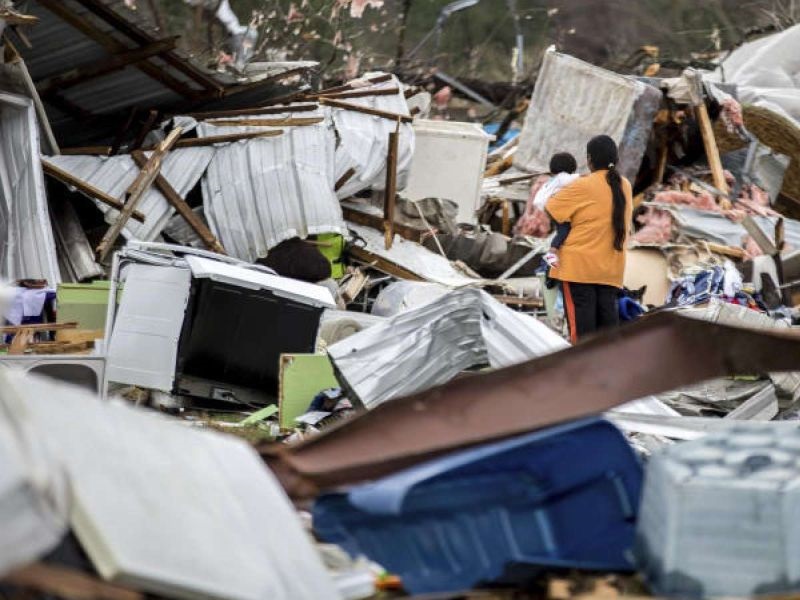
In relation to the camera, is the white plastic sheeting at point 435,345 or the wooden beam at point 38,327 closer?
the white plastic sheeting at point 435,345

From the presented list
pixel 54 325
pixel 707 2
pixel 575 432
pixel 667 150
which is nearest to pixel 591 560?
pixel 575 432

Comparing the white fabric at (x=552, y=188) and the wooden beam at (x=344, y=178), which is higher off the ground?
the white fabric at (x=552, y=188)

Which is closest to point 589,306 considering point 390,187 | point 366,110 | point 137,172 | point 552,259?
point 552,259

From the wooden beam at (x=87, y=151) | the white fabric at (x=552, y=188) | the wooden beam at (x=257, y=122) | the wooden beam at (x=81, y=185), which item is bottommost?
the wooden beam at (x=81, y=185)

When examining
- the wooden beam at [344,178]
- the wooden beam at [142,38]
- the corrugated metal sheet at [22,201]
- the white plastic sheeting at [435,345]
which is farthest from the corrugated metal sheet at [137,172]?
the white plastic sheeting at [435,345]

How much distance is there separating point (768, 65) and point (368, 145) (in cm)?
938

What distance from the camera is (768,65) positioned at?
22734mm

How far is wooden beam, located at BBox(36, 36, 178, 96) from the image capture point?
13.4 m

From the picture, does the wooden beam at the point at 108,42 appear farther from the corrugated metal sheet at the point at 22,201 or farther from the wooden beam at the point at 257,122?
the corrugated metal sheet at the point at 22,201

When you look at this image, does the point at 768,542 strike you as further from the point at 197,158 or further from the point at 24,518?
the point at 197,158

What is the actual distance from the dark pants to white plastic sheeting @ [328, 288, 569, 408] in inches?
101

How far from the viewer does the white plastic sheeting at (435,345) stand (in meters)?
7.61

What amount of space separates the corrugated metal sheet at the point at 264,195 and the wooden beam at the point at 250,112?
0.64 feet

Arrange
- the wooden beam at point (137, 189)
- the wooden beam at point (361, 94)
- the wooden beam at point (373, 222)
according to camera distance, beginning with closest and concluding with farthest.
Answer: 1. the wooden beam at point (137, 189)
2. the wooden beam at point (373, 222)
3. the wooden beam at point (361, 94)
